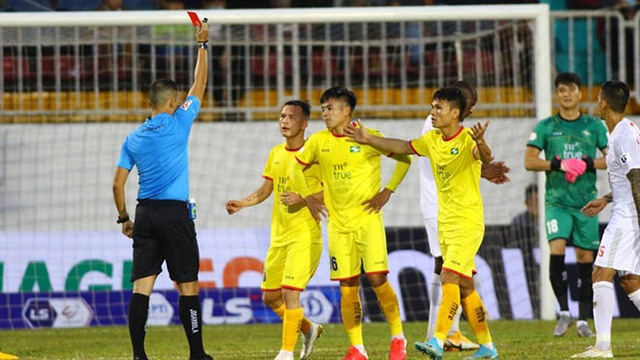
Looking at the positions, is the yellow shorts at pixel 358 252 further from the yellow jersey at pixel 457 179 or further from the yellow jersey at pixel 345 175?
the yellow jersey at pixel 457 179

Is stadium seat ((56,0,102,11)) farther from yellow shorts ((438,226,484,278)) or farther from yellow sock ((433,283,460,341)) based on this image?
yellow sock ((433,283,460,341))

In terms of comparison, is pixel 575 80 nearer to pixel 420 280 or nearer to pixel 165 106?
pixel 420 280

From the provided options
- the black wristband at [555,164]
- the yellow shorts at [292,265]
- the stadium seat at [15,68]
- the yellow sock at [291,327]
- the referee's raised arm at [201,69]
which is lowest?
the yellow sock at [291,327]

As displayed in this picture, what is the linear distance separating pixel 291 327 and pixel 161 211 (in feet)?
4.39

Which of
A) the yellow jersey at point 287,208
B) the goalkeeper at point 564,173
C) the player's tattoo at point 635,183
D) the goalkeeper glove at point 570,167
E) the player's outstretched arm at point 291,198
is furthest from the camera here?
the goalkeeper at point 564,173

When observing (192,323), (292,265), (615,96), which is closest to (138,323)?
(192,323)

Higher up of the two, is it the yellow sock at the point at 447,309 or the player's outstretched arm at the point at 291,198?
the player's outstretched arm at the point at 291,198

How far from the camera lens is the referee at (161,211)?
948 cm

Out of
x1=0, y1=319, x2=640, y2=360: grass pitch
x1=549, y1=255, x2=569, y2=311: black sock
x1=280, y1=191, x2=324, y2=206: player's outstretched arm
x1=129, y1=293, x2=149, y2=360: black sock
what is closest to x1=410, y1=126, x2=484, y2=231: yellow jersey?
x1=280, y1=191, x2=324, y2=206: player's outstretched arm

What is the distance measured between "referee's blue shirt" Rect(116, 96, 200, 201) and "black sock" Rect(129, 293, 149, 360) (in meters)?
0.76

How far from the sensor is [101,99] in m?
16.8

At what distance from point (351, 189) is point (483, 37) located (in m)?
6.95

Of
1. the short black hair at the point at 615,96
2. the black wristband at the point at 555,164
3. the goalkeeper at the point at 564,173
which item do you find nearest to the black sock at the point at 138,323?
the short black hair at the point at 615,96

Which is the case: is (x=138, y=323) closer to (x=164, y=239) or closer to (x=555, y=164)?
(x=164, y=239)
